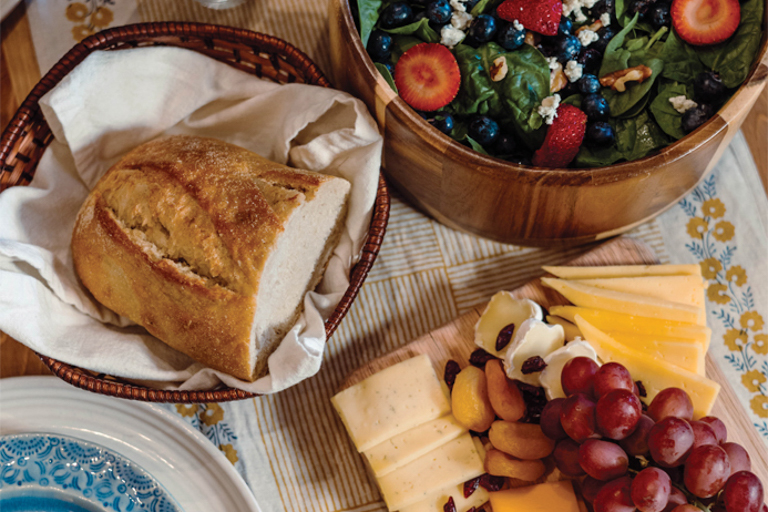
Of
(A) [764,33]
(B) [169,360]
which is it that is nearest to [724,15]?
(A) [764,33]

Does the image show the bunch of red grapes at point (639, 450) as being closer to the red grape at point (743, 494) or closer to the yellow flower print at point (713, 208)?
the red grape at point (743, 494)

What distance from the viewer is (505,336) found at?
1213 mm

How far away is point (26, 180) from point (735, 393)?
1.56 m

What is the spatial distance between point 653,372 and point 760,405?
0.40m

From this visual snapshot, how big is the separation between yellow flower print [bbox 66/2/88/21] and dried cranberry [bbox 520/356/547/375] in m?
1.28

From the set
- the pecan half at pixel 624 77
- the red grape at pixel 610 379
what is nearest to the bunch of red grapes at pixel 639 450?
the red grape at pixel 610 379

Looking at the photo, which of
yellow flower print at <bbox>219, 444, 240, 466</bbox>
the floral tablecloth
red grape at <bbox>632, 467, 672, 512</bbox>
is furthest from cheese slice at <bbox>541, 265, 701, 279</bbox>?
yellow flower print at <bbox>219, 444, 240, 466</bbox>

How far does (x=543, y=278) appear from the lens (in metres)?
1.29

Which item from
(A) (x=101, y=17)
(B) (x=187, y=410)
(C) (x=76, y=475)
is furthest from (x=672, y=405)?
(A) (x=101, y=17)

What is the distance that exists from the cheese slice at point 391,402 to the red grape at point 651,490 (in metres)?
0.38

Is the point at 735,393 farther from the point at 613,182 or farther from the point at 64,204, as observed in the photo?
the point at 64,204

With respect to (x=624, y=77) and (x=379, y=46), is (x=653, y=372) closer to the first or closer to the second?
(x=624, y=77)

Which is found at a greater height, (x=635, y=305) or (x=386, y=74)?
(x=386, y=74)

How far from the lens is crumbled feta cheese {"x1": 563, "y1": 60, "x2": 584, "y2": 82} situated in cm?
125
